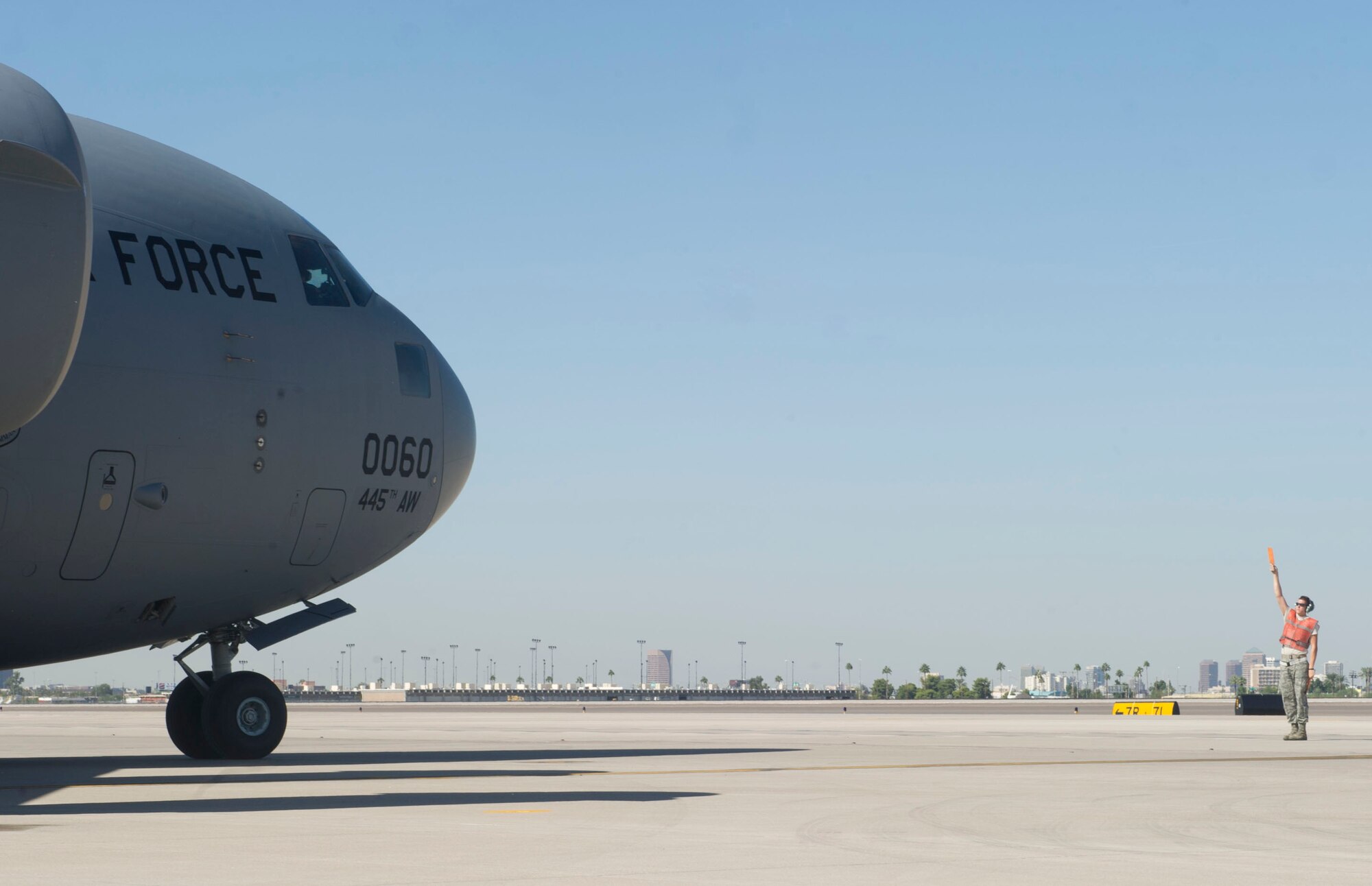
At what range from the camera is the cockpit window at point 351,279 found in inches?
966

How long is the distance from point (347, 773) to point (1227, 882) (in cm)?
1380

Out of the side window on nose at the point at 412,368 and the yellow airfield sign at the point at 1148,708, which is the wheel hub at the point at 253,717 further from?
the yellow airfield sign at the point at 1148,708

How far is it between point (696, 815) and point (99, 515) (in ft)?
30.8

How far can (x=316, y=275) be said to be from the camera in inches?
942

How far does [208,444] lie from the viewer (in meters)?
21.5

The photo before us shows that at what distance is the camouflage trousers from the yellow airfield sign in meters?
31.1

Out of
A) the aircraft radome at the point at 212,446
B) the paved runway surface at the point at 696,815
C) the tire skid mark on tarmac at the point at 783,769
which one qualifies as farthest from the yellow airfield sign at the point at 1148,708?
the aircraft radome at the point at 212,446

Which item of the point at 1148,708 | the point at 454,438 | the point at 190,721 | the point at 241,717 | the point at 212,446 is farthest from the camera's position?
the point at 1148,708

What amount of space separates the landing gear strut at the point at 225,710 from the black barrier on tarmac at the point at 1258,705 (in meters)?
47.6

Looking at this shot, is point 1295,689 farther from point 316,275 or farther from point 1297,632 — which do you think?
point 316,275

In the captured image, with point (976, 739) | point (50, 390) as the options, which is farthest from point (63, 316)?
point (976, 739)

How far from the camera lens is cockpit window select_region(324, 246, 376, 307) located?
966 inches

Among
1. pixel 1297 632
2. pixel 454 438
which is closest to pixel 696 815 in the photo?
pixel 454 438

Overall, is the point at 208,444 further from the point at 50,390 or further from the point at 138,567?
the point at 50,390
